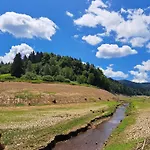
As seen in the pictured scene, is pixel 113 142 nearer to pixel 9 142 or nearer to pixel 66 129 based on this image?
pixel 66 129

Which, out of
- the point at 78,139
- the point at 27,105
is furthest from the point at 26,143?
the point at 27,105

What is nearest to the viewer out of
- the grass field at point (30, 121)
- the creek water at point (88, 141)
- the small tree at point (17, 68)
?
the grass field at point (30, 121)

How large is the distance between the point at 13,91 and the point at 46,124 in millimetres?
36134

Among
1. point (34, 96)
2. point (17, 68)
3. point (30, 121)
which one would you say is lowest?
point (30, 121)

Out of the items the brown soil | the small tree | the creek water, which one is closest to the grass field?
the brown soil

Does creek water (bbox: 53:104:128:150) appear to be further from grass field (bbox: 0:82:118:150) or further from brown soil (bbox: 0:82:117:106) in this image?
brown soil (bbox: 0:82:117:106)

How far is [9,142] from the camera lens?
28469 millimetres

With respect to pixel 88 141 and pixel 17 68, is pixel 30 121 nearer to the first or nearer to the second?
pixel 88 141

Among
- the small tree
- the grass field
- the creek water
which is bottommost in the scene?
the creek water

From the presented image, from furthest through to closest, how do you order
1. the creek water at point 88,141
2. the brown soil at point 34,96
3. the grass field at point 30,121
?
the brown soil at point 34,96 → the creek water at point 88,141 → the grass field at point 30,121

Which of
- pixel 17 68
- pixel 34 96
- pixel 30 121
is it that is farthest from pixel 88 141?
pixel 17 68

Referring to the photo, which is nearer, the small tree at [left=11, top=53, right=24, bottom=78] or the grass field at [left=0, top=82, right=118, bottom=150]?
the grass field at [left=0, top=82, right=118, bottom=150]

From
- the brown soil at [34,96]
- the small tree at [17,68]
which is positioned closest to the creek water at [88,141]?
the brown soil at [34,96]

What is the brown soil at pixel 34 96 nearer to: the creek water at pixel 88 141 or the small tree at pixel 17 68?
the creek water at pixel 88 141
